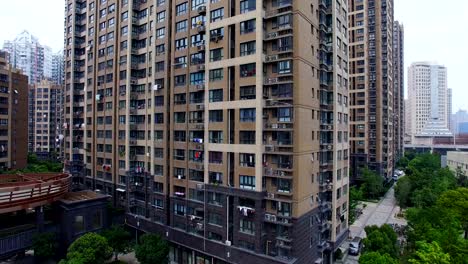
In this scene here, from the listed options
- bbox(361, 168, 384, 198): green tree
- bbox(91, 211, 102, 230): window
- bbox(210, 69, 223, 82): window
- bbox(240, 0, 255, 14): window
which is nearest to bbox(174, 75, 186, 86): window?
bbox(210, 69, 223, 82): window

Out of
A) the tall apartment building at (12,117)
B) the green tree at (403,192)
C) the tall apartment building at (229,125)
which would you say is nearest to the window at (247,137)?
the tall apartment building at (229,125)

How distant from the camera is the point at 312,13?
33.1 meters

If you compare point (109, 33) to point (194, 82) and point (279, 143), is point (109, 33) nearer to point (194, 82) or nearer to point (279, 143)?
point (194, 82)

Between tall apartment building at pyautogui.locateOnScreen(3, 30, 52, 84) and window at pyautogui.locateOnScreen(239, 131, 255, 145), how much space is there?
135 meters

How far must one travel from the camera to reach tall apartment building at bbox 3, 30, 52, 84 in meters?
133

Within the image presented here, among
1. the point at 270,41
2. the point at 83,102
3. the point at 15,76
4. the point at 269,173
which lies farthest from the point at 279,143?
the point at 15,76

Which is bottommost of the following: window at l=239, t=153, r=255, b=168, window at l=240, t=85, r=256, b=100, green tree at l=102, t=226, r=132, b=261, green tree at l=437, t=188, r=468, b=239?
green tree at l=102, t=226, r=132, b=261

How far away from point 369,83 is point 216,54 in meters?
57.4

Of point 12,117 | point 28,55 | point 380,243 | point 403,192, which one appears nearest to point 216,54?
point 380,243

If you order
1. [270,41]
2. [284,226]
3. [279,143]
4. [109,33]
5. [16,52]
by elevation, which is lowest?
[284,226]

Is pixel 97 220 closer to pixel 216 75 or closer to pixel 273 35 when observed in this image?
pixel 216 75

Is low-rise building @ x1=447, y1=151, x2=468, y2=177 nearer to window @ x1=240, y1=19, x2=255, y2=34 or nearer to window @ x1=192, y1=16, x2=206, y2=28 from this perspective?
window @ x1=240, y1=19, x2=255, y2=34

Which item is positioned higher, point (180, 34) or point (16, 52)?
point (16, 52)

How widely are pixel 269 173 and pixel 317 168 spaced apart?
7194 mm
